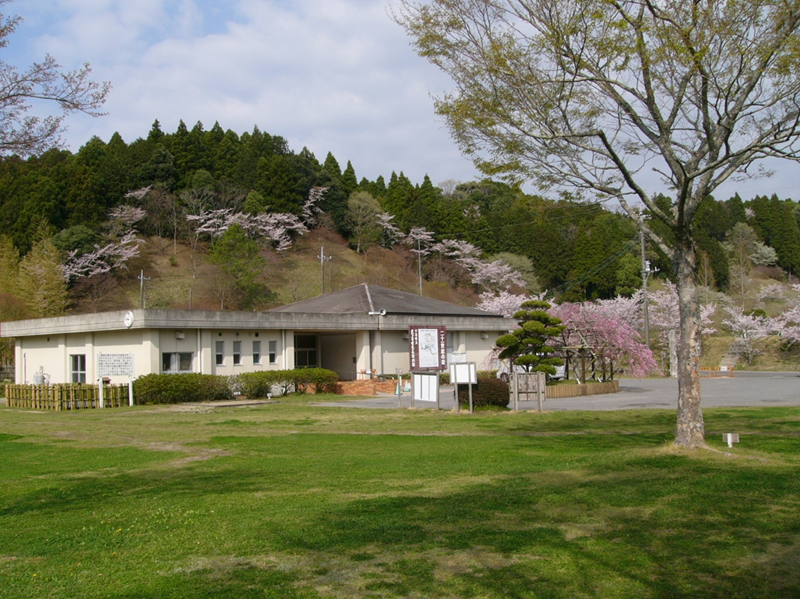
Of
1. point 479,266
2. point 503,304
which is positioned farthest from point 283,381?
point 479,266

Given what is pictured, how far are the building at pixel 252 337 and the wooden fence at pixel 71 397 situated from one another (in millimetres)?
2210

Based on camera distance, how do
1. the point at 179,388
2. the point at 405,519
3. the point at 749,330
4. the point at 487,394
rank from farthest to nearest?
the point at 749,330
the point at 179,388
the point at 487,394
the point at 405,519

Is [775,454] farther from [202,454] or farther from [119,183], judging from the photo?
[119,183]

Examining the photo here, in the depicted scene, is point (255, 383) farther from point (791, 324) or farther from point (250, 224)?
point (250, 224)

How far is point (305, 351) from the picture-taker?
39469 millimetres

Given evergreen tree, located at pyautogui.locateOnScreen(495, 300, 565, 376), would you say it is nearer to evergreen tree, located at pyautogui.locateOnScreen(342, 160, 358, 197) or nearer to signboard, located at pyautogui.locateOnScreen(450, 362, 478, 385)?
signboard, located at pyautogui.locateOnScreen(450, 362, 478, 385)

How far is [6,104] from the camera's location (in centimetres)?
919

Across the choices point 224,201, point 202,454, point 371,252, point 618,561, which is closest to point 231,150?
point 224,201

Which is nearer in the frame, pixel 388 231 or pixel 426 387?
pixel 426 387

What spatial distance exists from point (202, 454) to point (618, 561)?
28.4ft

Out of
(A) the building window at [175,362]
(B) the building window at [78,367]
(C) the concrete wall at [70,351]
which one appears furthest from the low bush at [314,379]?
(B) the building window at [78,367]

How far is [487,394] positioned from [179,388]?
42.7ft

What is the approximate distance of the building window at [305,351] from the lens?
3897 centimetres

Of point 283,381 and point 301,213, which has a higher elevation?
point 301,213
